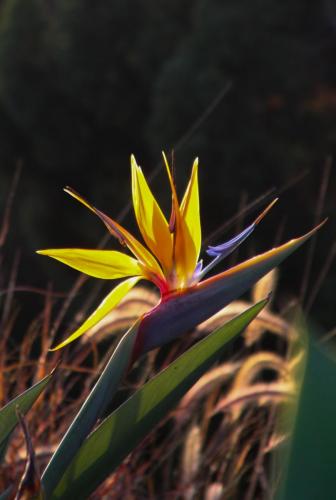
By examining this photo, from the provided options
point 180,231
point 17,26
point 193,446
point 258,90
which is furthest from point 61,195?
point 180,231

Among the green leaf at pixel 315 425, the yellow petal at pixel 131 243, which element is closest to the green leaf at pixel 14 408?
the yellow petal at pixel 131 243

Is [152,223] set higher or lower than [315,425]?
higher

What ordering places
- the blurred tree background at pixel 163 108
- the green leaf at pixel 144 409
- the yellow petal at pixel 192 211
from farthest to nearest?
the blurred tree background at pixel 163 108
the yellow petal at pixel 192 211
the green leaf at pixel 144 409

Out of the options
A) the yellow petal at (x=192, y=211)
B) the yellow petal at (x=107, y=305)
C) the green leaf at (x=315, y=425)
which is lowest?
the green leaf at (x=315, y=425)

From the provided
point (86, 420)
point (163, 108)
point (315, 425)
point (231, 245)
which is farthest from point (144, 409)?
point (163, 108)

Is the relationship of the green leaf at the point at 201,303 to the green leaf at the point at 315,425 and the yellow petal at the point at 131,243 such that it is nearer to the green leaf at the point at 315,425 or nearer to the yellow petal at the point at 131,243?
the yellow petal at the point at 131,243

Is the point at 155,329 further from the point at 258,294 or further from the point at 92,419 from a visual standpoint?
the point at 258,294

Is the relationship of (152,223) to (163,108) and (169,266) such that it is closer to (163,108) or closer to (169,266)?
(169,266)
